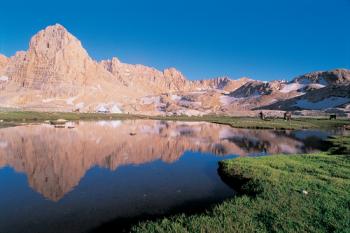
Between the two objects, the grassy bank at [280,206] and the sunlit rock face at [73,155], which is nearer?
the grassy bank at [280,206]

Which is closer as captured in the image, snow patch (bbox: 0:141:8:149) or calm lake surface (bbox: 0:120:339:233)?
calm lake surface (bbox: 0:120:339:233)

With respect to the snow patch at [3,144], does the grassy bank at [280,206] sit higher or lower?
lower

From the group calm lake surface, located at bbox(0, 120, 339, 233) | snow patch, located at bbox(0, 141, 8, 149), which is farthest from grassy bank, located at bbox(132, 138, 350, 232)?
snow patch, located at bbox(0, 141, 8, 149)

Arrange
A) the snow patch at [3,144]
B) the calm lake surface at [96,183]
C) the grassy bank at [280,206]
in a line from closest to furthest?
the grassy bank at [280,206] < the calm lake surface at [96,183] < the snow patch at [3,144]

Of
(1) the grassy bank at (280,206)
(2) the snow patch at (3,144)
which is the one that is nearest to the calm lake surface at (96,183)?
(2) the snow patch at (3,144)

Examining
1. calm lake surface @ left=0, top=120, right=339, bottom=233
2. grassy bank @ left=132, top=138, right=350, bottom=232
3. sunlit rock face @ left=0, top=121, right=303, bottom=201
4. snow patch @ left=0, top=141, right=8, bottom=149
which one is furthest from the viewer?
snow patch @ left=0, top=141, right=8, bottom=149

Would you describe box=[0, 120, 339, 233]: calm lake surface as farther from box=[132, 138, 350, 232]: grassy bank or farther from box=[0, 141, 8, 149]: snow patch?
box=[132, 138, 350, 232]: grassy bank

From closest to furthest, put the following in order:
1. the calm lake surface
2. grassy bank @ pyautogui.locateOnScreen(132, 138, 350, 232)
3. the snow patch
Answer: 1. grassy bank @ pyautogui.locateOnScreen(132, 138, 350, 232)
2. the calm lake surface
3. the snow patch

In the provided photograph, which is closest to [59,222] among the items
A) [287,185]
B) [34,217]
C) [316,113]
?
[34,217]

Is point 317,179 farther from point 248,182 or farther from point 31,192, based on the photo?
point 31,192

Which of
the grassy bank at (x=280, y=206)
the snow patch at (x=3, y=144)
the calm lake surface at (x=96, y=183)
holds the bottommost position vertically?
the calm lake surface at (x=96, y=183)

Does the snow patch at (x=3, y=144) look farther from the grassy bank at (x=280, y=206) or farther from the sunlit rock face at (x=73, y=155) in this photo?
the grassy bank at (x=280, y=206)

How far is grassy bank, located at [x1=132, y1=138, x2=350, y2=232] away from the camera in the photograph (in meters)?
15.3

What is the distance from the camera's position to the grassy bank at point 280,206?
1529 cm
